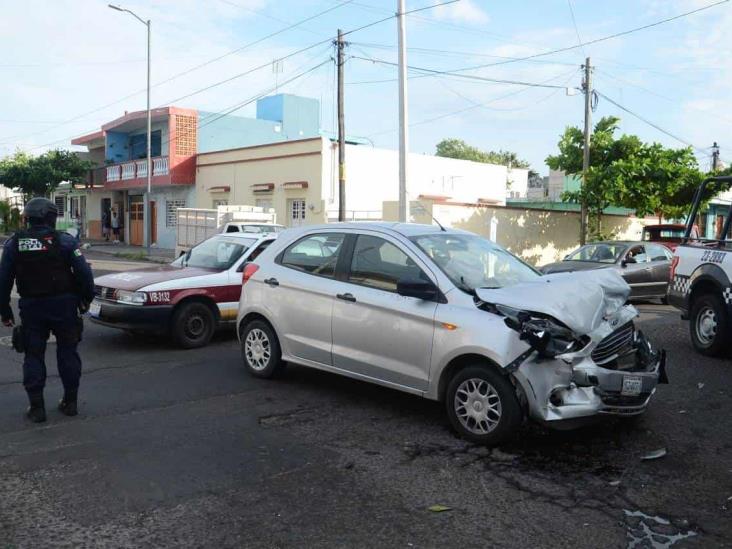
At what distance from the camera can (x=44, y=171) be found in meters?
37.0

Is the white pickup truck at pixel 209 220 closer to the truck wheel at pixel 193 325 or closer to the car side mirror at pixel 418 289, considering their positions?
the truck wheel at pixel 193 325

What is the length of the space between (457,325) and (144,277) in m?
4.85

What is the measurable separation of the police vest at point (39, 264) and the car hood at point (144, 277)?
106 inches

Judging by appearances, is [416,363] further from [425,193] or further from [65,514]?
[425,193]

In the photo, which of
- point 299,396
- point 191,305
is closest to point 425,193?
point 191,305

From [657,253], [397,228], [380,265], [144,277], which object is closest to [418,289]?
[380,265]

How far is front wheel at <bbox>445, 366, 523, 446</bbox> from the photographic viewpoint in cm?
479

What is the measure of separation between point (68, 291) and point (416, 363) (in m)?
2.90

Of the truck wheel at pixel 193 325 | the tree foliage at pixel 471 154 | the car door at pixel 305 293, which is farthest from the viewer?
the tree foliage at pixel 471 154

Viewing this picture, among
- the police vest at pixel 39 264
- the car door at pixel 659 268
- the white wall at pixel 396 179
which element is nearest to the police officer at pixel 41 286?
the police vest at pixel 39 264

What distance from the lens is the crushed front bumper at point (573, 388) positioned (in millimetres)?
4723

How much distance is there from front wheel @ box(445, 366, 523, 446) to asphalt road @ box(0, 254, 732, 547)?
0.13m

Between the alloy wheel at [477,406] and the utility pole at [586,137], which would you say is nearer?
the alloy wheel at [477,406]

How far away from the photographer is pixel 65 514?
3.76 metres
